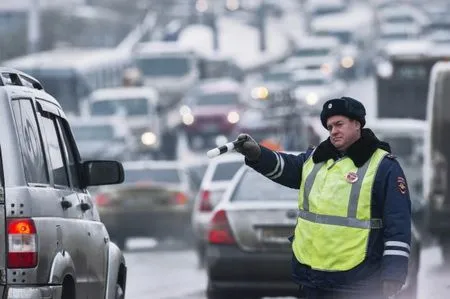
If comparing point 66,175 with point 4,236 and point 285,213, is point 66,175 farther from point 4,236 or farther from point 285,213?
point 285,213

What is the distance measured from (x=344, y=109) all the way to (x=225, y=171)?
15.3 m

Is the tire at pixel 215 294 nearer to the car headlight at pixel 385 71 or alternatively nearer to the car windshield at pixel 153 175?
the car windshield at pixel 153 175

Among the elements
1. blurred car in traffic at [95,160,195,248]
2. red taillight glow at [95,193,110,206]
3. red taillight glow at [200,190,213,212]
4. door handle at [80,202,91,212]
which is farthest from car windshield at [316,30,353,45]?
door handle at [80,202,91,212]

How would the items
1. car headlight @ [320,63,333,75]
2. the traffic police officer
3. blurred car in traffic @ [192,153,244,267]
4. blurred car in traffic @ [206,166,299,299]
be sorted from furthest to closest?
car headlight @ [320,63,333,75] < blurred car in traffic @ [192,153,244,267] < blurred car in traffic @ [206,166,299,299] < the traffic police officer

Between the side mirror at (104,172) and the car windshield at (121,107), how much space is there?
40780 mm

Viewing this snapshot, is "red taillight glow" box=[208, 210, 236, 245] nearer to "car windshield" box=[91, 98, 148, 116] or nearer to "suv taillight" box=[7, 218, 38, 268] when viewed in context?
"suv taillight" box=[7, 218, 38, 268]

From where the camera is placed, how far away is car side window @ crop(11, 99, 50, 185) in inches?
342

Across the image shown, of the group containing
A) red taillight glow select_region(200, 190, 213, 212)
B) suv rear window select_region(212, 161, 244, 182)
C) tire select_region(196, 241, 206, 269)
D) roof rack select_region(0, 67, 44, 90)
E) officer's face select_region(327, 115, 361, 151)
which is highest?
roof rack select_region(0, 67, 44, 90)

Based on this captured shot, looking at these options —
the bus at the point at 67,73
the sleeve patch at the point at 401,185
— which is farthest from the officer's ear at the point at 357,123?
the bus at the point at 67,73

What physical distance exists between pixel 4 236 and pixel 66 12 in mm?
84645

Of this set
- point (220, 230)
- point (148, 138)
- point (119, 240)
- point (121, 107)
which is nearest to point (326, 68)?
point (121, 107)

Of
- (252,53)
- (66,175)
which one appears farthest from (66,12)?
(66,175)

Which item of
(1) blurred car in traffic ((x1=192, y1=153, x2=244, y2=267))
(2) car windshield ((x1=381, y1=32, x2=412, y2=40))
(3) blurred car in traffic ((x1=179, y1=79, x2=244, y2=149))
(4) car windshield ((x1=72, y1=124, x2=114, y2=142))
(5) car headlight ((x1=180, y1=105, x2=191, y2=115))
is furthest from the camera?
(2) car windshield ((x1=381, y1=32, x2=412, y2=40))

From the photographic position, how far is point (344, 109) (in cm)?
910
